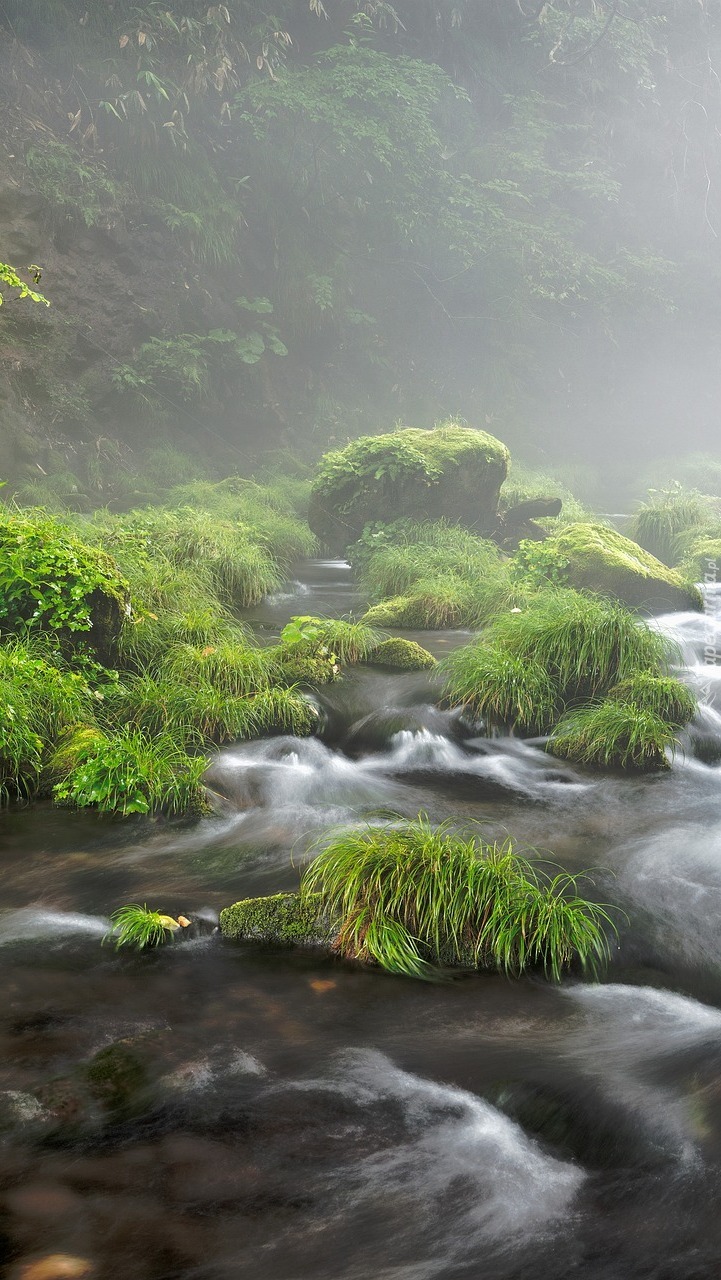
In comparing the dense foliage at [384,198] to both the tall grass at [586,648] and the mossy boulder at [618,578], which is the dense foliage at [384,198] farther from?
the tall grass at [586,648]

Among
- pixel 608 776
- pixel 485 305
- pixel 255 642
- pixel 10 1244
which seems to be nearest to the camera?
pixel 10 1244

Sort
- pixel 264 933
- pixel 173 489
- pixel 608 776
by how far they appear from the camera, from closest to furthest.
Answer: pixel 264 933 → pixel 608 776 → pixel 173 489

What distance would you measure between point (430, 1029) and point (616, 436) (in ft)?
101

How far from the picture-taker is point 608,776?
20.2 feet

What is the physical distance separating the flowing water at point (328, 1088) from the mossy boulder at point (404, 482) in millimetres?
8786

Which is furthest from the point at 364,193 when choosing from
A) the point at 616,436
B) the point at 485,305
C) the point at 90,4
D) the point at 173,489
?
the point at 616,436

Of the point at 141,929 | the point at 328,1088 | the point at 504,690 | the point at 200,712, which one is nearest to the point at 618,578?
the point at 504,690

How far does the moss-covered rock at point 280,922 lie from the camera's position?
3992 millimetres

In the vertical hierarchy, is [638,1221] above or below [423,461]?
below

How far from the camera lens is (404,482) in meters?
13.3

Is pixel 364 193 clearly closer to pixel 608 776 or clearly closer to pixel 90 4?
pixel 90 4

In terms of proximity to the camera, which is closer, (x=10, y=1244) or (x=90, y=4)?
(x=10, y=1244)

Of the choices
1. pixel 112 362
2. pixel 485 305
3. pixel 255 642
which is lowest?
pixel 255 642

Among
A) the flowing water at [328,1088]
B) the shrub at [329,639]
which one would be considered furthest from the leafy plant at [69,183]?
the flowing water at [328,1088]
